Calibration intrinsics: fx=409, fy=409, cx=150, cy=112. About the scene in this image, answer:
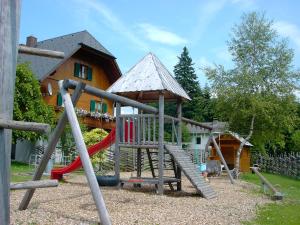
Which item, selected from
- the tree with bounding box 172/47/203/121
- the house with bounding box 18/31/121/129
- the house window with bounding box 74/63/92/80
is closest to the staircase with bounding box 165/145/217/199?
the house with bounding box 18/31/121/129

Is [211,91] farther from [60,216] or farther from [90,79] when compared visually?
[60,216]

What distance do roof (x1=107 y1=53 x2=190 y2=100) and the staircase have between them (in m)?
1.81

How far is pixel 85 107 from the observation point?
1252 inches

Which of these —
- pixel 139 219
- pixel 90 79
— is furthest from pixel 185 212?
pixel 90 79

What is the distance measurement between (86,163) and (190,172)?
6071mm

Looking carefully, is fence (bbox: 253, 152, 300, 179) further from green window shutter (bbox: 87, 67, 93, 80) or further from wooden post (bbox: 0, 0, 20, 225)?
wooden post (bbox: 0, 0, 20, 225)

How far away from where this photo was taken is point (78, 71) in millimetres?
31359

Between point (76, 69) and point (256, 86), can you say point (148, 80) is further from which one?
point (76, 69)

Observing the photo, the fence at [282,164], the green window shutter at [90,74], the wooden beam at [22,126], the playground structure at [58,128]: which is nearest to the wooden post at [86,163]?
the playground structure at [58,128]

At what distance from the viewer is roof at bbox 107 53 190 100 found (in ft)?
41.3

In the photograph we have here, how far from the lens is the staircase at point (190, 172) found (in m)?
11.6

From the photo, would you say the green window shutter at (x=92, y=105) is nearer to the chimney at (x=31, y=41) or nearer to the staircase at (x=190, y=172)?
the chimney at (x=31, y=41)

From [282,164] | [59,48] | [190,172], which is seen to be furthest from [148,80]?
[282,164]

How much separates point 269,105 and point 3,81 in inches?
805
